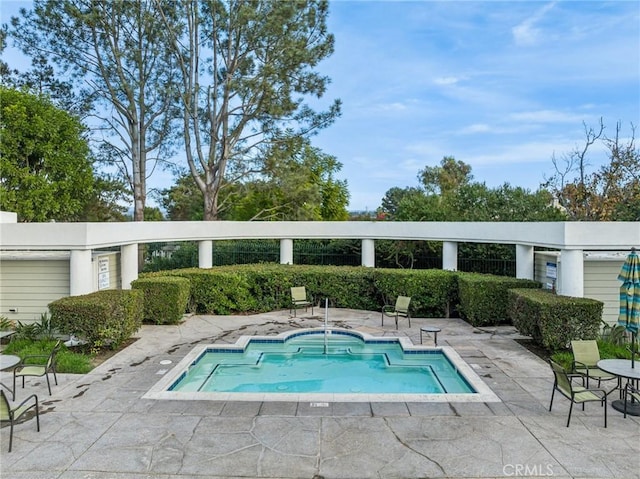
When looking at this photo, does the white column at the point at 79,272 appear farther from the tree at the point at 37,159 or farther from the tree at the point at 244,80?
the tree at the point at 244,80

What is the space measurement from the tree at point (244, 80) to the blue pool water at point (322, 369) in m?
14.6

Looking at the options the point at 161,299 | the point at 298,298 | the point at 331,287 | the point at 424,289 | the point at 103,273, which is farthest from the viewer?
the point at 331,287

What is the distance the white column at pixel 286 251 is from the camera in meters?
18.1

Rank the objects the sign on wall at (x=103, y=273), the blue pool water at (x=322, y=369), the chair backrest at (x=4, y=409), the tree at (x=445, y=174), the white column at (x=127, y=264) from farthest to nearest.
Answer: the tree at (x=445, y=174), the white column at (x=127, y=264), the sign on wall at (x=103, y=273), the blue pool water at (x=322, y=369), the chair backrest at (x=4, y=409)

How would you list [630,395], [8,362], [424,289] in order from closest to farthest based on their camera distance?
[8,362] < [630,395] < [424,289]

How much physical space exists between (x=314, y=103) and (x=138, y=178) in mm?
10957

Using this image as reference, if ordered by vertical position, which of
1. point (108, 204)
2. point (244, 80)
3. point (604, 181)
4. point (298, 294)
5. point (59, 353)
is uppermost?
point (244, 80)

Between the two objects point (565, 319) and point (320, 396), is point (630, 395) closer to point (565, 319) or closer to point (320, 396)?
point (565, 319)

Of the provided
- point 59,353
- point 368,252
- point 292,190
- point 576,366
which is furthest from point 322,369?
point 292,190

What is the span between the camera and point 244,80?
73.0 feet

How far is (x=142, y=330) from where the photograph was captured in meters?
12.3

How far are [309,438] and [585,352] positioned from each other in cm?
528

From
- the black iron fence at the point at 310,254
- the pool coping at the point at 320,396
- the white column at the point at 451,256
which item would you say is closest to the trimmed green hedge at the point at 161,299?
the pool coping at the point at 320,396

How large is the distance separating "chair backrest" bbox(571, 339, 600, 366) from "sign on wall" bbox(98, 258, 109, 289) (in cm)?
1160
